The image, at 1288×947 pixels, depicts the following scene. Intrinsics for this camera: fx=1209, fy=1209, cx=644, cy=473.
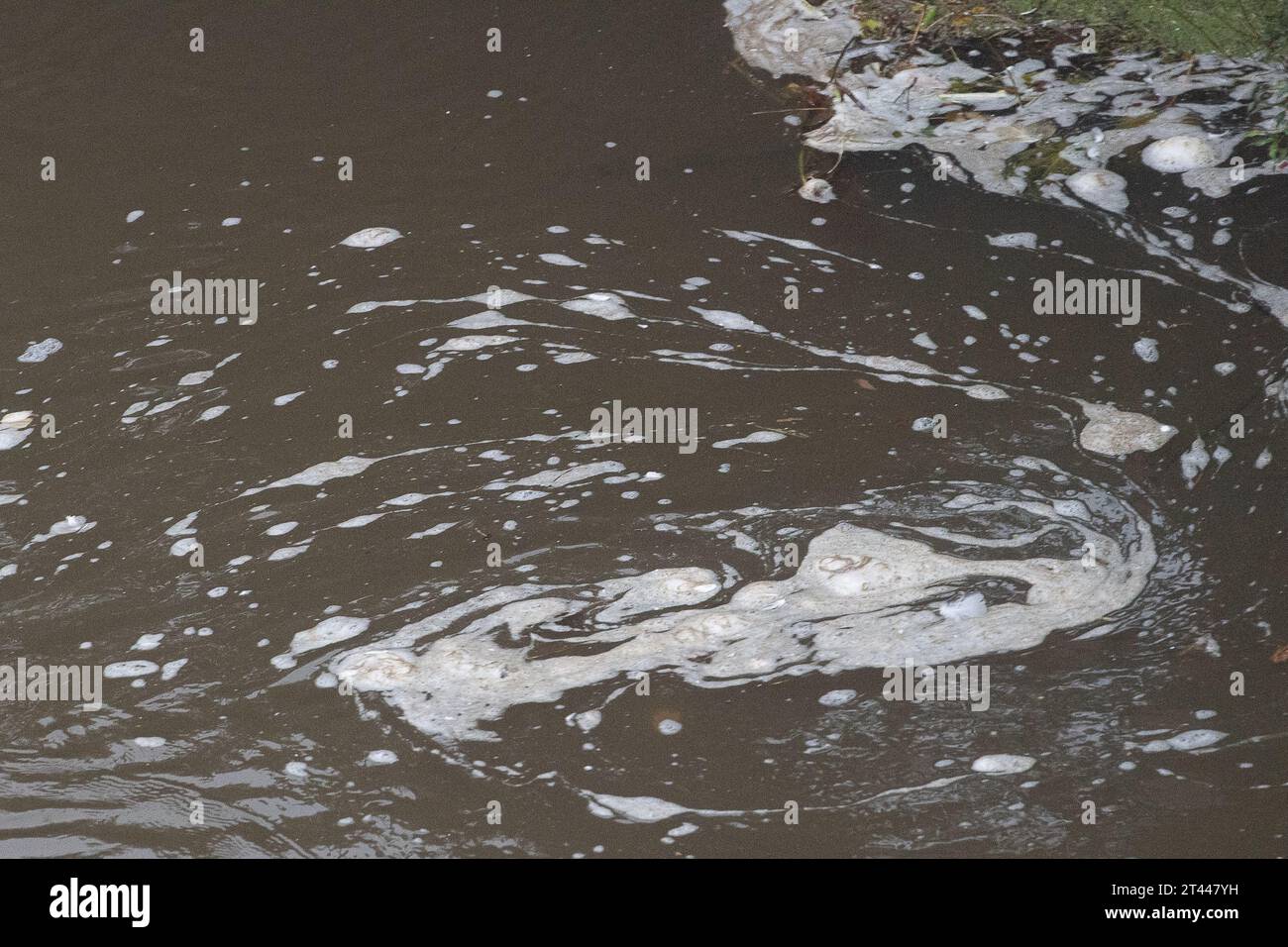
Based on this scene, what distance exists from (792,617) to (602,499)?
0.55m

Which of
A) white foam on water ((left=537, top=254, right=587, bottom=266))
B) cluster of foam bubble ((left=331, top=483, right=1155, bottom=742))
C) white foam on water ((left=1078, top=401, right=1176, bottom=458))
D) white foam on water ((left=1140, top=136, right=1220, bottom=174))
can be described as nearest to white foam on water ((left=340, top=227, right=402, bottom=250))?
white foam on water ((left=537, top=254, right=587, bottom=266))

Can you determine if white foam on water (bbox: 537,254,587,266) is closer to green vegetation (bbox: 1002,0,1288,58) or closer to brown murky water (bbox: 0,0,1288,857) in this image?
brown murky water (bbox: 0,0,1288,857)

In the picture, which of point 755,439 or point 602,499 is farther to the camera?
point 755,439

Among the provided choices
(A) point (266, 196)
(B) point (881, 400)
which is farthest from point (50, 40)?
(B) point (881, 400)

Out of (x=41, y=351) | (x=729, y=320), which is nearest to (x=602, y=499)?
(x=729, y=320)

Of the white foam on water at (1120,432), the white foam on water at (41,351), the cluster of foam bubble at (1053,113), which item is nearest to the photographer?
the white foam on water at (1120,432)

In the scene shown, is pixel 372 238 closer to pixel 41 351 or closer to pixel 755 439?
pixel 41 351

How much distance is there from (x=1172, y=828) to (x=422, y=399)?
1.99 meters

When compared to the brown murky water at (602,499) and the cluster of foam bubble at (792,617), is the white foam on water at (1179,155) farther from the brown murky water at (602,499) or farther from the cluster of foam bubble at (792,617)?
the cluster of foam bubble at (792,617)

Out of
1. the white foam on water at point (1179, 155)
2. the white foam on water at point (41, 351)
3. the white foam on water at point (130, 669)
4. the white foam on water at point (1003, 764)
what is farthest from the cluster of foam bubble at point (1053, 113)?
the white foam on water at point (130, 669)

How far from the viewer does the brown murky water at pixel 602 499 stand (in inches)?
87.9

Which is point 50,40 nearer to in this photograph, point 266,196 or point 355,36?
point 355,36

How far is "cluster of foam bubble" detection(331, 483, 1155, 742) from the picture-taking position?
2457 millimetres

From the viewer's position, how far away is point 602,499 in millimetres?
2840
